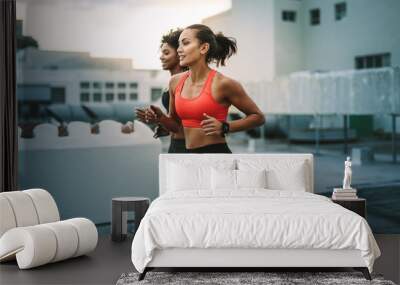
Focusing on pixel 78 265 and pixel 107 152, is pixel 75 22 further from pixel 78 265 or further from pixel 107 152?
pixel 78 265

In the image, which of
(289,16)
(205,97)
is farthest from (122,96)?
(289,16)

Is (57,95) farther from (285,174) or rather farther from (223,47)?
(285,174)

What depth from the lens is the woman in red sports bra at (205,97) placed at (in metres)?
7.24

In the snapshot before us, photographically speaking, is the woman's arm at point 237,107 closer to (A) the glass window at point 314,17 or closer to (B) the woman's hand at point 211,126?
(B) the woman's hand at point 211,126

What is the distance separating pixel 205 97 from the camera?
7.23 m

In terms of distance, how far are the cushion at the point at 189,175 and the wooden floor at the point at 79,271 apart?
806 mm

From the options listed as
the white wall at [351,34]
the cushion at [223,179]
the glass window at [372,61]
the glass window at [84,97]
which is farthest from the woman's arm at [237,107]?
the glass window at [84,97]

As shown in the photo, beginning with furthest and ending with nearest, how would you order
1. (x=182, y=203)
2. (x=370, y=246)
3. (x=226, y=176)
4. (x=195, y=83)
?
(x=195, y=83)
(x=226, y=176)
(x=182, y=203)
(x=370, y=246)

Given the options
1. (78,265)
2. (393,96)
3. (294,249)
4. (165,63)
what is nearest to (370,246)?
(294,249)

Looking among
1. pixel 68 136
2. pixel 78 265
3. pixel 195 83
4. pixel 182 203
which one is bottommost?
pixel 78 265

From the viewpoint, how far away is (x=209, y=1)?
7.47m

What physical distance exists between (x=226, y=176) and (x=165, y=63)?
170 centimetres

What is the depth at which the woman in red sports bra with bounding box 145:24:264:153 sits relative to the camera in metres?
7.24

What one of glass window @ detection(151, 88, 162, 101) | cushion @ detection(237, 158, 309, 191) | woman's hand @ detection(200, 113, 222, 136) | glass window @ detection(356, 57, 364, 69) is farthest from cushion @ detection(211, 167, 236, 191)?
glass window @ detection(356, 57, 364, 69)
